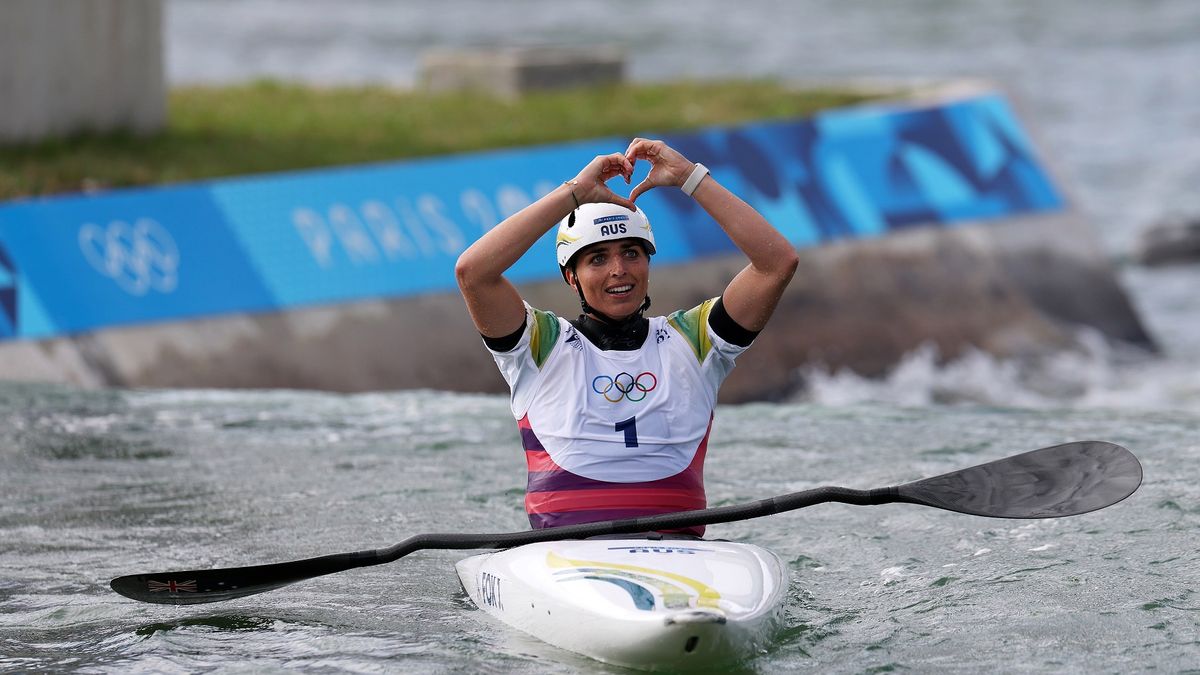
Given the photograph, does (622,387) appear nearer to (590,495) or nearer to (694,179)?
(590,495)

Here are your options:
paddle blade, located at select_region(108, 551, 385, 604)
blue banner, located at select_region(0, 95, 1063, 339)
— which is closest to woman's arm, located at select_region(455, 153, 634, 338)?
paddle blade, located at select_region(108, 551, 385, 604)

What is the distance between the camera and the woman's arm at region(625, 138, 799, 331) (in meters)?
5.76

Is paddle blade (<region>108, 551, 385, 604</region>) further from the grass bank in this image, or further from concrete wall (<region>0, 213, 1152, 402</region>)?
the grass bank

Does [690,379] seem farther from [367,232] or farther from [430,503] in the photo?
[367,232]

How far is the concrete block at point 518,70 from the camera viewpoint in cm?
1708

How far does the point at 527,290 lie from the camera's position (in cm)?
1266

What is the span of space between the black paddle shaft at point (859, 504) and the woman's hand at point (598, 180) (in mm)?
1138

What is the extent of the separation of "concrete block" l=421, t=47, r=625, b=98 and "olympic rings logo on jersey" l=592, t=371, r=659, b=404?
37.5ft

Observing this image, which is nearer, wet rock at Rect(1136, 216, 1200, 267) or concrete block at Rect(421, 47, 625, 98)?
concrete block at Rect(421, 47, 625, 98)

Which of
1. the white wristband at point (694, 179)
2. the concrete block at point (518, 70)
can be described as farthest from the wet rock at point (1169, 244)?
the white wristband at point (694, 179)

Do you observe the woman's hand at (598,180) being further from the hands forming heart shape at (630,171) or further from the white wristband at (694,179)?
the white wristband at (694,179)

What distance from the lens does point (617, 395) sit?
5.88 meters

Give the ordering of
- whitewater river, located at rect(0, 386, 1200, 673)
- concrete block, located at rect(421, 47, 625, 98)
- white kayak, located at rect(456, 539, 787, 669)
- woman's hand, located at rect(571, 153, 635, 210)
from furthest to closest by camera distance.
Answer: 1. concrete block, located at rect(421, 47, 625, 98)
2. woman's hand, located at rect(571, 153, 635, 210)
3. whitewater river, located at rect(0, 386, 1200, 673)
4. white kayak, located at rect(456, 539, 787, 669)

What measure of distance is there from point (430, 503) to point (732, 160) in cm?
694
